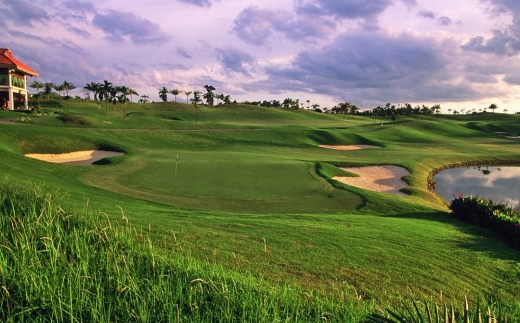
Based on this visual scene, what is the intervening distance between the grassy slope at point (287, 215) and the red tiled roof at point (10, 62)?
21385mm

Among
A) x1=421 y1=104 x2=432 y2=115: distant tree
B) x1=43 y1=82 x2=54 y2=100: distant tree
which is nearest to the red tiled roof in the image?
x1=43 y1=82 x2=54 y2=100: distant tree

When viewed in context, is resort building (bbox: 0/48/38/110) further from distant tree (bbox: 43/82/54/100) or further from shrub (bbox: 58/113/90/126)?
distant tree (bbox: 43/82/54/100)

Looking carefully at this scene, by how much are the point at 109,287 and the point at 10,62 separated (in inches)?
3010

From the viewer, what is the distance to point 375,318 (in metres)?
4.66

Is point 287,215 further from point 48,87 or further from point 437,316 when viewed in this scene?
point 48,87

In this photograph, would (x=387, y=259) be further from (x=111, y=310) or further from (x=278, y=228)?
(x=111, y=310)

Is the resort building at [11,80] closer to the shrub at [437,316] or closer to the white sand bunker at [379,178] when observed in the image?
the white sand bunker at [379,178]

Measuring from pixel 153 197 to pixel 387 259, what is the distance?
14.1m

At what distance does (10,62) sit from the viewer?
6662cm

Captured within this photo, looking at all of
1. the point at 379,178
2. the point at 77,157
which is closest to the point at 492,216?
the point at 379,178

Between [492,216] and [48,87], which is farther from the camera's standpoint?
[48,87]

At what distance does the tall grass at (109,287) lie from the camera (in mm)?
4527

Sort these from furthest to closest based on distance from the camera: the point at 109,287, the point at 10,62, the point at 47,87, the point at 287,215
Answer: the point at 47,87
the point at 10,62
the point at 287,215
the point at 109,287

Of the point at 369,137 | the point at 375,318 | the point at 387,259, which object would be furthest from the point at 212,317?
the point at 369,137
